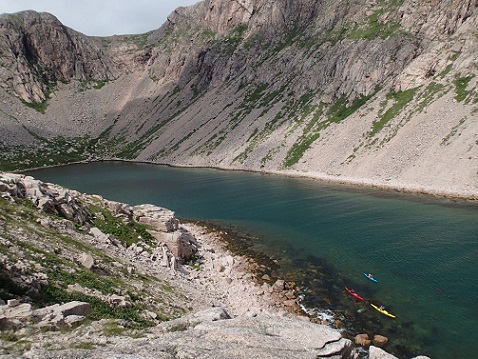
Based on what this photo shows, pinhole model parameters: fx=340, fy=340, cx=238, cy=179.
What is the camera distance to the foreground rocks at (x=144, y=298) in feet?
38.6

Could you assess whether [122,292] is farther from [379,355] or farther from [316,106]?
[316,106]

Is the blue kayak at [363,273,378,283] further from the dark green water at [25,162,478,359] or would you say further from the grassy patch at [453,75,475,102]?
the grassy patch at [453,75,475,102]

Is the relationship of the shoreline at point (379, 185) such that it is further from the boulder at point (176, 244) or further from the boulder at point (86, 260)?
the boulder at point (86, 260)

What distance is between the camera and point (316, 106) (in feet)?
402

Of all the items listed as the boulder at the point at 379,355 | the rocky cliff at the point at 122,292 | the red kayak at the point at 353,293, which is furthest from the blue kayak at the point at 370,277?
the boulder at the point at 379,355

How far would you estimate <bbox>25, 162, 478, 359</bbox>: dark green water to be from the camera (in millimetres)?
26062

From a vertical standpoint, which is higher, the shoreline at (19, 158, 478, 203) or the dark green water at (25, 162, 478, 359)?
the shoreline at (19, 158, 478, 203)

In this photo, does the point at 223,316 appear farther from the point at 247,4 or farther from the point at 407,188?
the point at 247,4

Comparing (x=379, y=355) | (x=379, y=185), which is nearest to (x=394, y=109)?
(x=379, y=185)

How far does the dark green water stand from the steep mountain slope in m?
16.0

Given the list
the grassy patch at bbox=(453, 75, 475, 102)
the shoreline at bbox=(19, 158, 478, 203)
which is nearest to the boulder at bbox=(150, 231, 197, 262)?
the shoreline at bbox=(19, 158, 478, 203)

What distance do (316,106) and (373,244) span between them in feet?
289

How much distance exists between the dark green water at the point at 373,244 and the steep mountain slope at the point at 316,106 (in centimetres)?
1601

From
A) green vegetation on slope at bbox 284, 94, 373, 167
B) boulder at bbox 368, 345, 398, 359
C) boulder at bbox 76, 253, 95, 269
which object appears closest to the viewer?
boulder at bbox 368, 345, 398, 359
